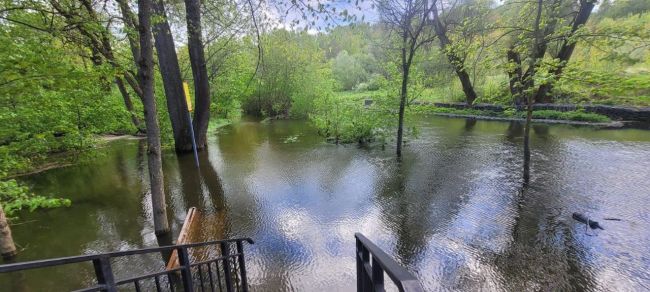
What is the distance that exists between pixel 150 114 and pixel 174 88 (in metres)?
6.42

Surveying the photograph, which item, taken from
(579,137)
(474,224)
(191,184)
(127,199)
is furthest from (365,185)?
(579,137)

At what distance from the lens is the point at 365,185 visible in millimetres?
7055

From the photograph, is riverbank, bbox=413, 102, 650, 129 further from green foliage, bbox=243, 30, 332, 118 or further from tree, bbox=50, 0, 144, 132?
tree, bbox=50, 0, 144, 132

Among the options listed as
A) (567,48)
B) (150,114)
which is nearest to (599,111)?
(567,48)

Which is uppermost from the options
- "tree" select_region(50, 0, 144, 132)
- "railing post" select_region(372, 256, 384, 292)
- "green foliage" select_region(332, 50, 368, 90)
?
"green foliage" select_region(332, 50, 368, 90)

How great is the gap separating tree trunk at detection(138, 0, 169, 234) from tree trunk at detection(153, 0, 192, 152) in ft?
18.4

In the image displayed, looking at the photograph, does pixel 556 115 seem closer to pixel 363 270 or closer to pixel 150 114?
pixel 363 270

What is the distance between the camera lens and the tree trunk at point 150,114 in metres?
3.93

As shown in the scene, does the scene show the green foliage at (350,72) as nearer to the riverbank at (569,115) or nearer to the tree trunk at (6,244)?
the riverbank at (569,115)

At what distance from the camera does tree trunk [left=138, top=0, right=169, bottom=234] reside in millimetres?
3927

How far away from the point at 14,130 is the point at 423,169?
27.8 ft

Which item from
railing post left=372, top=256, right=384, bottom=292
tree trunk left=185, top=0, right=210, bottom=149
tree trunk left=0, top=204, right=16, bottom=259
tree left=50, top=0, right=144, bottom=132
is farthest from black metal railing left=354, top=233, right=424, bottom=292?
tree trunk left=185, top=0, right=210, bottom=149

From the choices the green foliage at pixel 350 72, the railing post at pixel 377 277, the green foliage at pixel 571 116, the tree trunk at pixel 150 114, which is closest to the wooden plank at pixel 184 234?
the tree trunk at pixel 150 114

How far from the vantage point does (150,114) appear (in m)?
4.33
